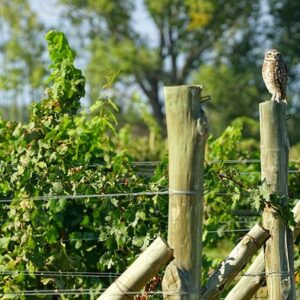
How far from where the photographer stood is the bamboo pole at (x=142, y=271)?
13.7 ft

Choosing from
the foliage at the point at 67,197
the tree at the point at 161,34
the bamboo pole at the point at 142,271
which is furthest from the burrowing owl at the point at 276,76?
the tree at the point at 161,34

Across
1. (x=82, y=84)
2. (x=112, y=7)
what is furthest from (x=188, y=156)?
(x=112, y=7)

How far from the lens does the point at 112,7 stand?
4078cm

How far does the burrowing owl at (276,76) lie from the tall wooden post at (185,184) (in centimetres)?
158

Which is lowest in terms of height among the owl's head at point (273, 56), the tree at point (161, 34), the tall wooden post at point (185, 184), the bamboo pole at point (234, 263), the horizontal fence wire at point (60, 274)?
the horizontal fence wire at point (60, 274)

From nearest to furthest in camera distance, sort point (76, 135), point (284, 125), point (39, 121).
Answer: point (284, 125) → point (39, 121) → point (76, 135)

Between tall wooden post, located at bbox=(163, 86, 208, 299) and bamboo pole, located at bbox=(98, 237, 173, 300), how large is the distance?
0.05 meters

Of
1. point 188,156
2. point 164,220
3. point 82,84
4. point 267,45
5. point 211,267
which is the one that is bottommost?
point 211,267

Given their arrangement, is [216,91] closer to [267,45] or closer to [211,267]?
[267,45]

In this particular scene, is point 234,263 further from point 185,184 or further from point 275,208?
point 185,184

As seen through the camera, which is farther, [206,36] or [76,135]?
[206,36]

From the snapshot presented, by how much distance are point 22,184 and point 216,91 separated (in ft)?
108

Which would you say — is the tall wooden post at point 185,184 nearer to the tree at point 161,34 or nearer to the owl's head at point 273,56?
the owl's head at point 273,56

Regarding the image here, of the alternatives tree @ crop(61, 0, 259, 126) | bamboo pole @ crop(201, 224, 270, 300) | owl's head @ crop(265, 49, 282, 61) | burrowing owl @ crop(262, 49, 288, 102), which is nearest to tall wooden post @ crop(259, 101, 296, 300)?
bamboo pole @ crop(201, 224, 270, 300)
